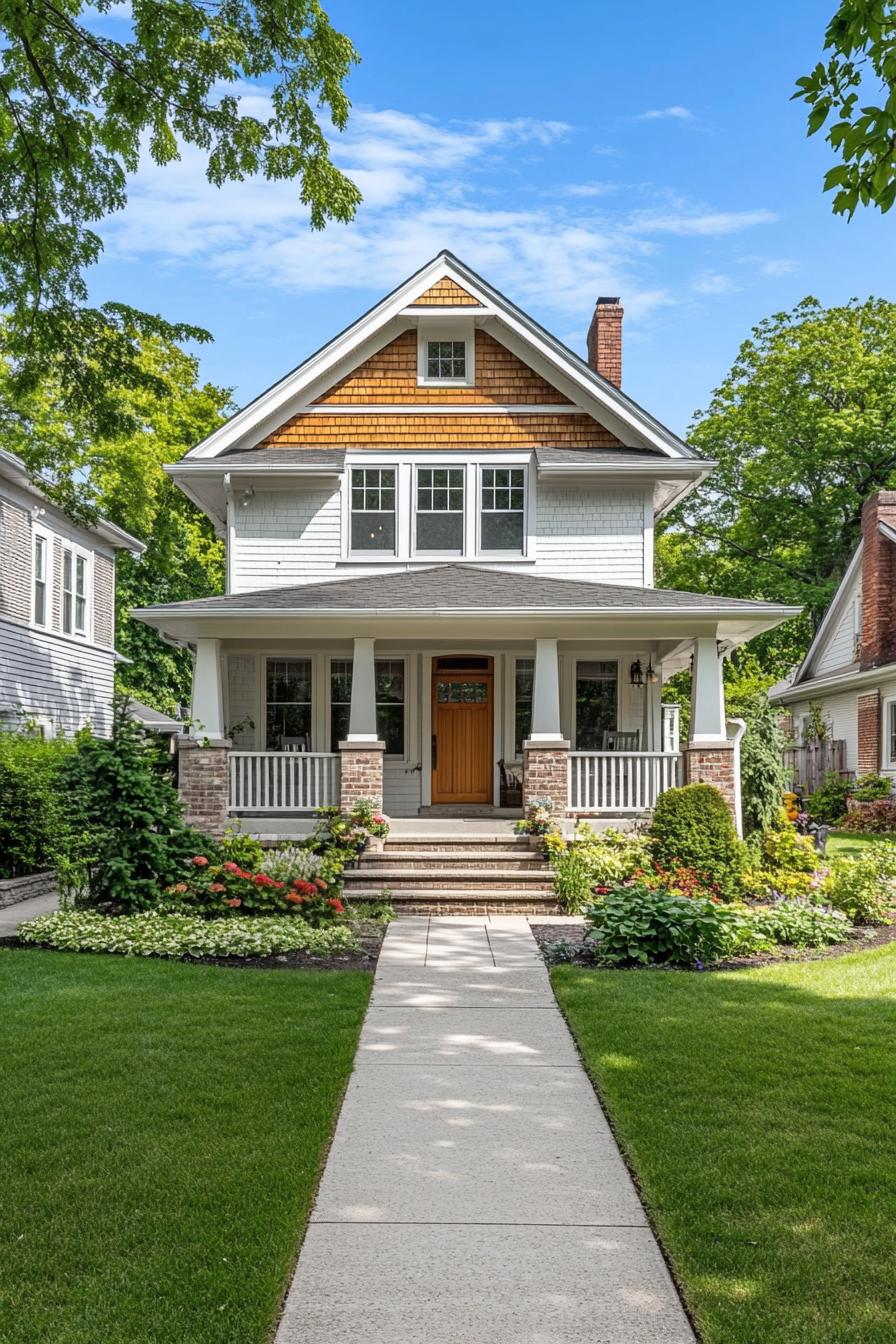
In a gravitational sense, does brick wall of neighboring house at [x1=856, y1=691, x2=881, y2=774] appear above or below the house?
below

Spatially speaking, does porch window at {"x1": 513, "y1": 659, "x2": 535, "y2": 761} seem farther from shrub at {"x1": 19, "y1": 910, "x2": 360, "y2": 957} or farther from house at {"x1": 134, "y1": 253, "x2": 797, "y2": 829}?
shrub at {"x1": 19, "y1": 910, "x2": 360, "y2": 957}

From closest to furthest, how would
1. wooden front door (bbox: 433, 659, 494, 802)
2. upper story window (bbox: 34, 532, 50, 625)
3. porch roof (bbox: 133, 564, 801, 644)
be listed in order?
porch roof (bbox: 133, 564, 801, 644) < wooden front door (bbox: 433, 659, 494, 802) < upper story window (bbox: 34, 532, 50, 625)

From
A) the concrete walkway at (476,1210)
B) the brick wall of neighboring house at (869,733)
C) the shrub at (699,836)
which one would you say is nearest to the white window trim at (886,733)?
the brick wall of neighboring house at (869,733)

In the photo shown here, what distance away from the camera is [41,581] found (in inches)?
816

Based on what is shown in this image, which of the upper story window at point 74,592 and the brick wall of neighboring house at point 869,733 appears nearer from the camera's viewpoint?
the upper story window at point 74,592

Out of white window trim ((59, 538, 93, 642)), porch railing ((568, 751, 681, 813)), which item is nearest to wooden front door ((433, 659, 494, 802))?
porch railing ((568, 751, 681, 813))

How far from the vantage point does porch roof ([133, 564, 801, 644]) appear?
514 inches

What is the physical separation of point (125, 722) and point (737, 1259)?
8.94m

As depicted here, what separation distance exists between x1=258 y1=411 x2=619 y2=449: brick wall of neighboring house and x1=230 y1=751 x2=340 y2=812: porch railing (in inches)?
204

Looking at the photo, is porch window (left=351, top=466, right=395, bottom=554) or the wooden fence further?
the wooden fence

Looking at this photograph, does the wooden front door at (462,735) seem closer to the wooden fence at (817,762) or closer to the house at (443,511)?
the house at (443,511)

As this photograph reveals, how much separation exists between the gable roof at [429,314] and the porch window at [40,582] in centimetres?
652

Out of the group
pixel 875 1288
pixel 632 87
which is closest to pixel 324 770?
pixel 632 87

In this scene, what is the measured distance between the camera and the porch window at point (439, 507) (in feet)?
52.7
